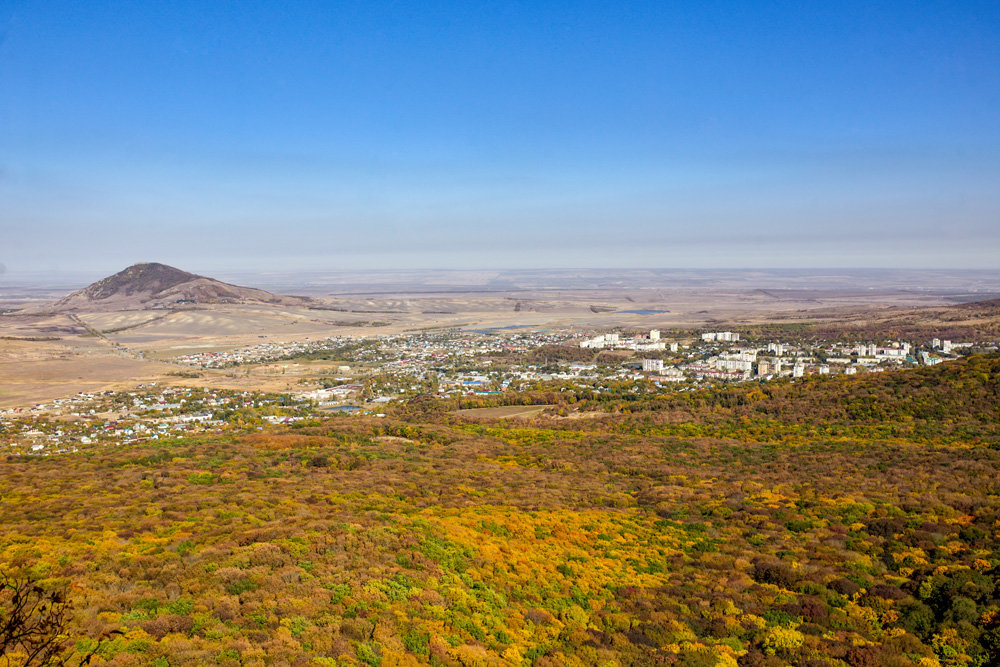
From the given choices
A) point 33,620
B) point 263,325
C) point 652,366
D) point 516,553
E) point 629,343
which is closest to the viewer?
point 33,620

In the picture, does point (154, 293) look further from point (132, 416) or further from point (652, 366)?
point (652, 366)

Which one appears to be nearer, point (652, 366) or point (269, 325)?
point (652, 366)

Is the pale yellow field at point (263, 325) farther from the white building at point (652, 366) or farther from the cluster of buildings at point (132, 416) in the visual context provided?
the white building at point (652, 366)

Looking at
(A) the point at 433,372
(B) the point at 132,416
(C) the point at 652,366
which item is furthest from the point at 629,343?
(B) the point at 132,416

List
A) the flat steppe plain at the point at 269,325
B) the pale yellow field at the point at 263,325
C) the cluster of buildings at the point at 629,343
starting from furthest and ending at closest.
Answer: the cluster of buildings at the point at 629,343 < the flat steppe plain at the point at 269,325 < the pale yellow field at the point at 263,325

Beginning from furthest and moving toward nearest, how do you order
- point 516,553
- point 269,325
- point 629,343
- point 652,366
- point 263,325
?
point 269,325 < point 263,325 < point 629,343 < point 652,366 < point 516,553

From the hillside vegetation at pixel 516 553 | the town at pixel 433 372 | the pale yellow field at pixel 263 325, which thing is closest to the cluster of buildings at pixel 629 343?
the town at pixel 433 372

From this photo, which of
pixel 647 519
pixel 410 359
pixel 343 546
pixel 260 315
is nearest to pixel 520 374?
pixel 410 359
